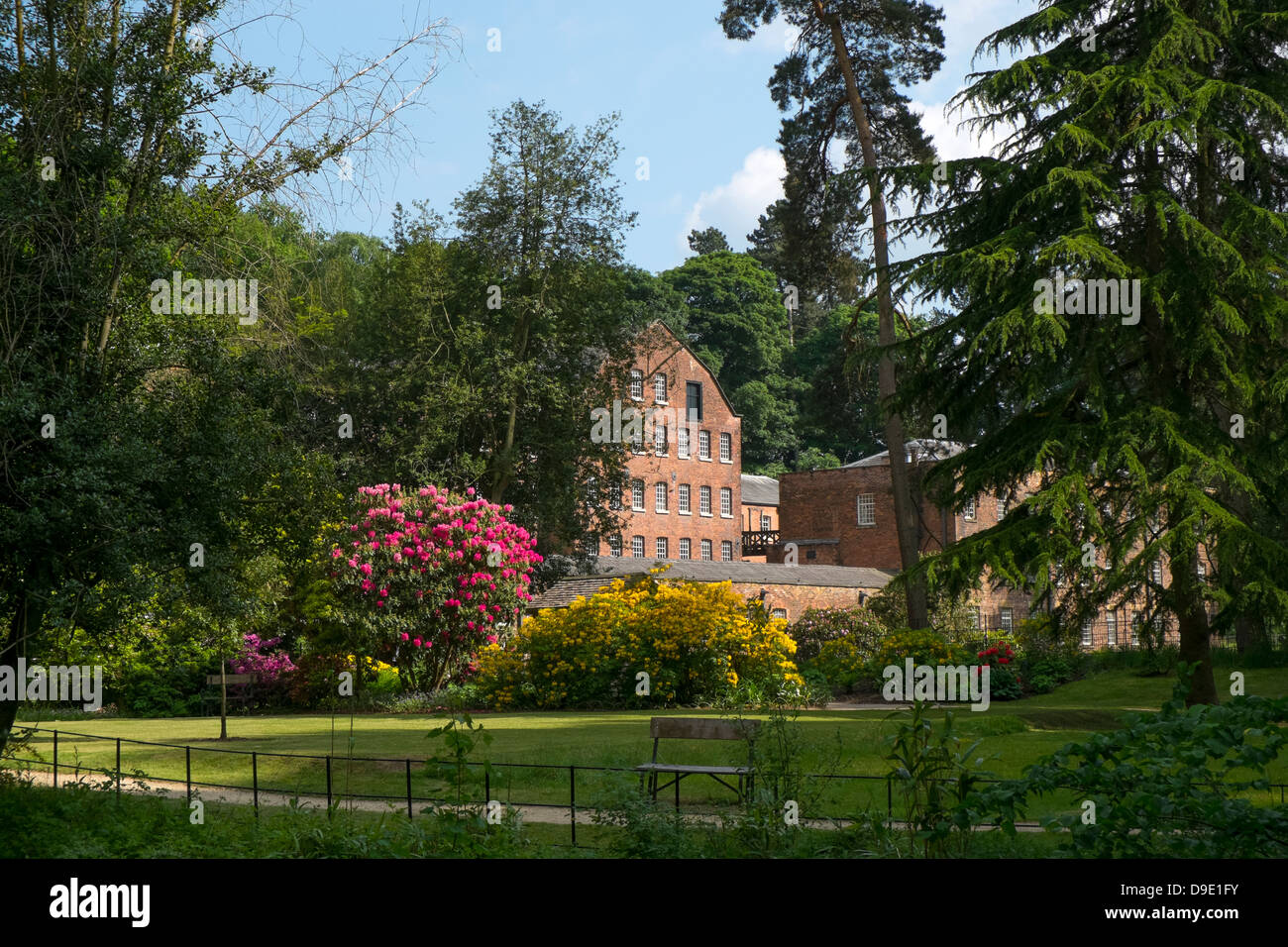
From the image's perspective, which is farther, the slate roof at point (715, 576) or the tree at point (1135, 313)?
the slate roof at point (715, 576)

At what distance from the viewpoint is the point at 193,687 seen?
27641mm

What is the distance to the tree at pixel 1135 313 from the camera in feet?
53.2

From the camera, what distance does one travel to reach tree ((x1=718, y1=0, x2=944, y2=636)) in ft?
90.1

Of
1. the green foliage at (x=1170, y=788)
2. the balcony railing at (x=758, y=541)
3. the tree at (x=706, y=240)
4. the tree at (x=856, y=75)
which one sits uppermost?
the tree at (x=706, y=240)

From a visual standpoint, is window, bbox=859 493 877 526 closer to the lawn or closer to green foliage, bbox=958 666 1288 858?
the lawn

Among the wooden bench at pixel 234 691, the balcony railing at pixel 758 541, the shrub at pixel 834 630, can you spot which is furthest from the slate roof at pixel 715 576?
the balcony railing at pixel 758 541

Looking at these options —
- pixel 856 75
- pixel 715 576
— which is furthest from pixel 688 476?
pixel 856 75

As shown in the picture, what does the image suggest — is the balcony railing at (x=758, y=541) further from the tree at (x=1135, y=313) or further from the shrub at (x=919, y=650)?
the tree at (x=1135, y=313)

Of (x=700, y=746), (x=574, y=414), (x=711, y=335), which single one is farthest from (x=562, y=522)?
(x=711, y=335)

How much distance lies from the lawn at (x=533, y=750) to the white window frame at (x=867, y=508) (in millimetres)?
28376

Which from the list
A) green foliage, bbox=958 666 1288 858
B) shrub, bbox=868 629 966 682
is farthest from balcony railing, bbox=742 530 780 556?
green foliage, bbox=958 666 1288 858

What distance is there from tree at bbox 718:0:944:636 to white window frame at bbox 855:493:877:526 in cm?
2390

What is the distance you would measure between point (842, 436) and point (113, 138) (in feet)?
212

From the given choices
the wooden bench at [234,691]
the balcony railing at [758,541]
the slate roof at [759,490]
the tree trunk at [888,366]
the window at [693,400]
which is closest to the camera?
the tree trunk at [888,366]
